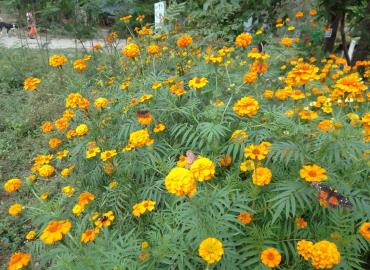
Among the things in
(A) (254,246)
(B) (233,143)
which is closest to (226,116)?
(B) (233,143)

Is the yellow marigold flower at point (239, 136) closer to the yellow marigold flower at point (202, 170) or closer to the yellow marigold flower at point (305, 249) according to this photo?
the yellow marigold flower at point (202, 170)

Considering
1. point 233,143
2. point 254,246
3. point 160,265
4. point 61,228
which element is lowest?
point 160,265

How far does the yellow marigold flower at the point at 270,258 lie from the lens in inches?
52.9

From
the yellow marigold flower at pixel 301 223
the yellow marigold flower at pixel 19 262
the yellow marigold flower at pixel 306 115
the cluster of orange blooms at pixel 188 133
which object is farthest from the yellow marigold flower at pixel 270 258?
the yellow marigold flower at pixel 19 262

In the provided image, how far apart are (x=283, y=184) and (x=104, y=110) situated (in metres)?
1.34

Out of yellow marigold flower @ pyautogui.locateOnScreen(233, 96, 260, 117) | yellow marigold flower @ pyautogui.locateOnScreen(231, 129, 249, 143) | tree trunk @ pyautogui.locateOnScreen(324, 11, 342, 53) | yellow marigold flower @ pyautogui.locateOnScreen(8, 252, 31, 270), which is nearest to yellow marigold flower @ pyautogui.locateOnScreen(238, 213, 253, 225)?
yellow marigold flower @ pyautogui.locateOnScreen(231, 129, 249, 143)

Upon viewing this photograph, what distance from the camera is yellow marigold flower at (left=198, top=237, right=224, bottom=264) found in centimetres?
121

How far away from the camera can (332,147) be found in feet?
5.08

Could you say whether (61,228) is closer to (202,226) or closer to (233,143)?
(202,226)

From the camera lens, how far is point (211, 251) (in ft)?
4.02

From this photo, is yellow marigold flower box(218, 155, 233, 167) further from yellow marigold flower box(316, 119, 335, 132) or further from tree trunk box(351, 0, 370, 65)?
tree trunk box(351, 0, 370, 65)

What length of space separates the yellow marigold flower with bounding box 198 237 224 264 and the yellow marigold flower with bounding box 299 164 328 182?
465mm

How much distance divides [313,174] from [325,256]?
1.08 feet

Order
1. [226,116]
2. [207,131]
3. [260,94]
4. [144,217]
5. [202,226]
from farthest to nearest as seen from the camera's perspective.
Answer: [260,94]
[226,116]
[144,217]
[207,131]
[202,226]
